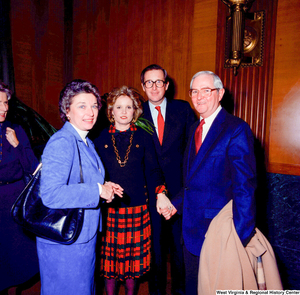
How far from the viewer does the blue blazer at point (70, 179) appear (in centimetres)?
115

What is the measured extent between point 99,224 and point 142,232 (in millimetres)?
557

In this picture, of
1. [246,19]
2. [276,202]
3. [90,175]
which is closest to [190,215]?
[90,175]

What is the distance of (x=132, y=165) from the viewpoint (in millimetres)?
1887

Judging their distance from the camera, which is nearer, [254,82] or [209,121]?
[209,121]

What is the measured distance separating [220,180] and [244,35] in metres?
2.06

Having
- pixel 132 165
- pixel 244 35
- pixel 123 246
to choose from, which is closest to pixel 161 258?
pixel 123 246

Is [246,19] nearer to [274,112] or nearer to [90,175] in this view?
[274,112]

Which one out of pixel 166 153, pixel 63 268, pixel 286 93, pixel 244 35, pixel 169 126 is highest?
pixel 244 35

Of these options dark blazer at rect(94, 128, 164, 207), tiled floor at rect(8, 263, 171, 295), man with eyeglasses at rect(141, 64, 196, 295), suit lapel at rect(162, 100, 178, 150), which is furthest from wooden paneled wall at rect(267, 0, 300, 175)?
tiled floor at rect(8, 263, 171, 295)

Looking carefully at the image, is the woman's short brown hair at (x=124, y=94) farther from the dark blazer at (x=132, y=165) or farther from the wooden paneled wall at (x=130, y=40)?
the wooden paneled wall at (x=130, y=40)

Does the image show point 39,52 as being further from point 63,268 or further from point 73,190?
point 63,268

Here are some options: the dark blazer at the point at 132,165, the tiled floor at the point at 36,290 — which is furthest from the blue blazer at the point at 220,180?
the tiled floor at the point at 36,290

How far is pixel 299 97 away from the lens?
7.97ft

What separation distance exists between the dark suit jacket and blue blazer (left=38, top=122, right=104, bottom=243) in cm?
91
